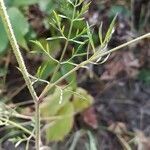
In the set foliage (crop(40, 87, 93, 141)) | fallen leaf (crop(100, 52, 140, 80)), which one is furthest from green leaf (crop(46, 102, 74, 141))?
fallen leaf (crop(100, 52, 140, 80))

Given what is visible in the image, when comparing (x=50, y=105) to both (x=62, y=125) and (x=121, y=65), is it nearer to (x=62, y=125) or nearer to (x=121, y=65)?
(x=62, y=125)

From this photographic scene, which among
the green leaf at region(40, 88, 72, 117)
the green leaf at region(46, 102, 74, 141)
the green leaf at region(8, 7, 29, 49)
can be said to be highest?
the green leaf at region(8, 7, 29, 49)

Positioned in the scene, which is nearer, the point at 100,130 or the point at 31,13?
the point at 31,13

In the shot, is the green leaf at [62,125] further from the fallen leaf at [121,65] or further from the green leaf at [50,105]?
the fallen leaf at [121,65]

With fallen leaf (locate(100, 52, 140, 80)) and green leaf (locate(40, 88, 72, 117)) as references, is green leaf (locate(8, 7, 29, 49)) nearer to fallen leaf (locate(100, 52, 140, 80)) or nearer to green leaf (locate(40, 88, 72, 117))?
green leaf (locate(40, 88, 72, 117))

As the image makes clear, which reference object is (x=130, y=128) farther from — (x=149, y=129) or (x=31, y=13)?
(x=31, y=13)

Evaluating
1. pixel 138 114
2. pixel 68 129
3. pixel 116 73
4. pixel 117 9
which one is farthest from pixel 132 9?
pixel 68 129

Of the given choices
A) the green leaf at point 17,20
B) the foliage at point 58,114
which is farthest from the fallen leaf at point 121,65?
the green leaf at point 17,20

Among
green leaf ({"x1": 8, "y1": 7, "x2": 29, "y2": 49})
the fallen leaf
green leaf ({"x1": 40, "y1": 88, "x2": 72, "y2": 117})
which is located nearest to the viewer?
green leaf ({"x1": 8, "y1": 7, "x2": 29, "y2": 49})

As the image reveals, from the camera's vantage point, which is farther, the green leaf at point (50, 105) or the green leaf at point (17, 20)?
the green leaf at point (50, 105)
